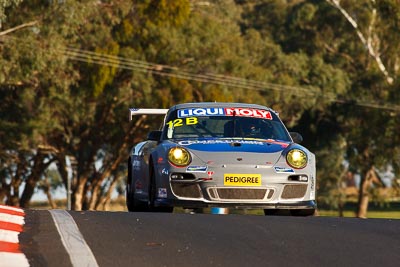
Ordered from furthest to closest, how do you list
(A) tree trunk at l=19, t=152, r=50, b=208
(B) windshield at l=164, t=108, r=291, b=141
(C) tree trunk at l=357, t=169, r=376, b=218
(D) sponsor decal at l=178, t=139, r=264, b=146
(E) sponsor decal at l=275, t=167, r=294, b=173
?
(C) tree trunk at l=357, t=169, r=376, b=218 → (A) tree trunk at l=19, t=152, r=50, b=208 → (B) windshield at l=164, t=108, r=291, b=141 → (D) sponsor decal at l=178, t=139, r=264, b=146 → (E) sponsor decal at l=275, t=167, r=294, b=173

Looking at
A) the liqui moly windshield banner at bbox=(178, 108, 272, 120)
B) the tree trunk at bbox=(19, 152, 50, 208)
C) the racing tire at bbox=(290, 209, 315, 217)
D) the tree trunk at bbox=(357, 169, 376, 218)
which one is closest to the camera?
the racing tire at bbox=(290, 209, 315, 217)

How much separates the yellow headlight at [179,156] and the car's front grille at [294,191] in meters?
1.08

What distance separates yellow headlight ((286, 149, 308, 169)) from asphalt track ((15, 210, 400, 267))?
1600mm

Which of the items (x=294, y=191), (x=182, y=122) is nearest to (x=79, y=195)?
(x=182, y=122)

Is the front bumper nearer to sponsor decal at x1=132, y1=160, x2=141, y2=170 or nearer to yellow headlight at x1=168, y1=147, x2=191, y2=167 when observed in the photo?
yellow headlight at x1=168, y1=147, x2=191, y2=167

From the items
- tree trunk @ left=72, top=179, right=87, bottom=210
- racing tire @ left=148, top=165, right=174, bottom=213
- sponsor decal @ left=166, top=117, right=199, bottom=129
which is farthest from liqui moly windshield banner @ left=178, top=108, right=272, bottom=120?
tree trunk @ left=72, top=179, right=87, bottom=210

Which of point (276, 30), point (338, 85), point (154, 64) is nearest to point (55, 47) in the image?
point (154, 64)

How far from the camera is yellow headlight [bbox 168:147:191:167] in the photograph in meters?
12.0

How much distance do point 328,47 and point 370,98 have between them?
412 cm

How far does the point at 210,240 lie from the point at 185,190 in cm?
365

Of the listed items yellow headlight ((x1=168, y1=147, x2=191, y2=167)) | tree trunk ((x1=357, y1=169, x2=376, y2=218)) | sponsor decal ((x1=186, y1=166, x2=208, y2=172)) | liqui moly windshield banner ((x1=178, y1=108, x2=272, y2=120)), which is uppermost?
liqui moly windshield banner ((x1=178, y1=108, x2=272, y2=120))

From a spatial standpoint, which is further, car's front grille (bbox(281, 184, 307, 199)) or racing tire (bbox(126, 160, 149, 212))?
racing tire (bbox(126, 160, 149, 212))

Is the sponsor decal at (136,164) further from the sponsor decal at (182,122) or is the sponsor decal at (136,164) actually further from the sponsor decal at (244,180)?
the sponsor decal at (244,180)

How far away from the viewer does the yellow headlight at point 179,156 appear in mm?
12031
